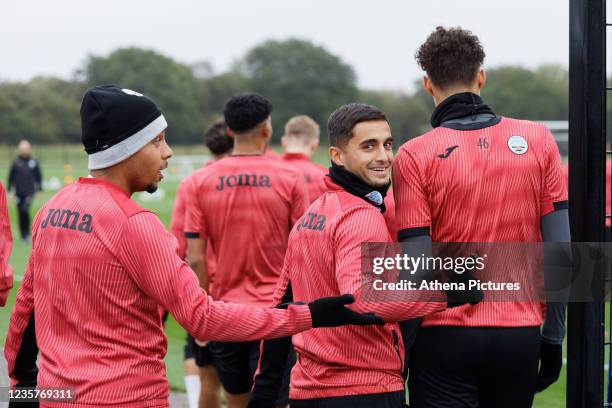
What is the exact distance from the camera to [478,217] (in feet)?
10.7

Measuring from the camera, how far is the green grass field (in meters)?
7.07

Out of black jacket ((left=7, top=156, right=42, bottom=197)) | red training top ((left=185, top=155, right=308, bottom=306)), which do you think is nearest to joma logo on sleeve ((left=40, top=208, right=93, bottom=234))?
red training top ((left=185, top=155, right=308, bottom=306))

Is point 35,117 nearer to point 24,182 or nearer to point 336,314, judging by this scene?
point 24,182

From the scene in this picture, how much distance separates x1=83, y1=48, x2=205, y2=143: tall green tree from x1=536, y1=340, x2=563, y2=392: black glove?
268 feet

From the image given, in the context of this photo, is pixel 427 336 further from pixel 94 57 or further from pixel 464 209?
pixel 94 57

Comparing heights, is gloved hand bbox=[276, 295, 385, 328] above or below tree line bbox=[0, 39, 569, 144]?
below

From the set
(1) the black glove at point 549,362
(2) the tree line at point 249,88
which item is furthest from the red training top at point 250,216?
(2) the tree line at point 249,88

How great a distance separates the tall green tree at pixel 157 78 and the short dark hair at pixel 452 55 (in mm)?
81678

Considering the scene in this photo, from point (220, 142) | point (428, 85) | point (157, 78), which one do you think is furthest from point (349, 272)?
point (157, 78)

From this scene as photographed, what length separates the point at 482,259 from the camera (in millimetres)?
3252

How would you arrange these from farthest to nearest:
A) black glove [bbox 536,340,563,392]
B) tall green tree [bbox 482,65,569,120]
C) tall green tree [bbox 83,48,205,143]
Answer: tall green tree [bbox 83,48,205,143]
tall green tree [bbox 482,65,569,120]
black glove [bbox 536,340,563,392]

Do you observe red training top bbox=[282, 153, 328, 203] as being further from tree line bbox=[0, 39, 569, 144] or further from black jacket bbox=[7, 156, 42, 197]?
tree line bbox=[0, 39, 569, 144]

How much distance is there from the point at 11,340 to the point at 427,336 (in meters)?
1.62

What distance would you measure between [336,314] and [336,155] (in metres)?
0.81
